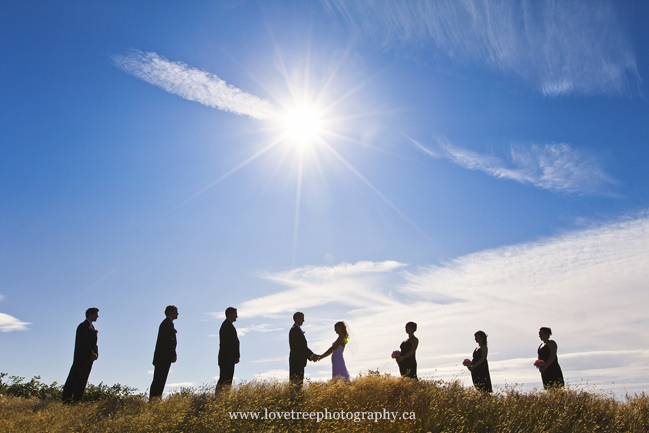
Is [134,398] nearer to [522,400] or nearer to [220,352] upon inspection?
[220,352]

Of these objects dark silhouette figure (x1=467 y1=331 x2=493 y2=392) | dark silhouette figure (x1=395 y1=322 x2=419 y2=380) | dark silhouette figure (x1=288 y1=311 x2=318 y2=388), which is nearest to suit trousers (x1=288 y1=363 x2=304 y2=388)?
dark silhouette figure (x1=288 y1=311 x2=318 y2=388)

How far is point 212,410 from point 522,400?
7.64 meters

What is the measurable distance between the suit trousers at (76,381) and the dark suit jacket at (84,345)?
0.12 meters

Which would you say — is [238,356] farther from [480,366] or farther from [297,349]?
[480,366]

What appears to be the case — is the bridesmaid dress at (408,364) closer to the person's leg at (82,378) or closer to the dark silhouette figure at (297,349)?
the dark silhouette figure at (297,349)

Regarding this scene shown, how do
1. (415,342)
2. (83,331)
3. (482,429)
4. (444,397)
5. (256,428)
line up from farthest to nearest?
(415,342) → (83,331) → (444,397) → (482,429) → (256,428)

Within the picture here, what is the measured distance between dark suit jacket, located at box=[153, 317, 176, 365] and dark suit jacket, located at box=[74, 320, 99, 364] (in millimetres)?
1716

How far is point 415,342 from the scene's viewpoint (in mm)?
11641

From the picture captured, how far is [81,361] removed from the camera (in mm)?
10781

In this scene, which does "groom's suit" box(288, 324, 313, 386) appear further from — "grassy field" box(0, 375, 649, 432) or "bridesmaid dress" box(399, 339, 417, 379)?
"bridesmaid dress" box(399, 339, 417, 379)

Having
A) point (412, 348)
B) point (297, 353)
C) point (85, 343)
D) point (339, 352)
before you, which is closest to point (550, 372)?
point (412, 348)

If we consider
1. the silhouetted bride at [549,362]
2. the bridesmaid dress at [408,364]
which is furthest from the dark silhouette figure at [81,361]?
the silhouetted bride at [549,362]

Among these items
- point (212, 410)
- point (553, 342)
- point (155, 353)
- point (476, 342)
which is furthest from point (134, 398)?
point (553, 342)

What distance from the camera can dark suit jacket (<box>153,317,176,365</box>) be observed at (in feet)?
35.3
